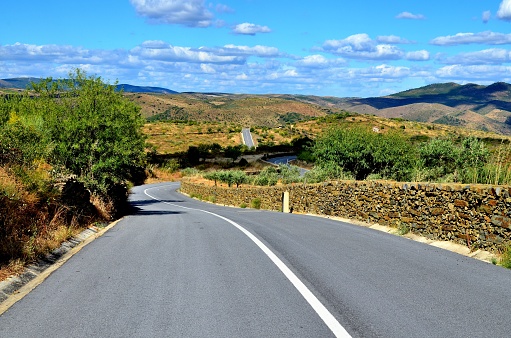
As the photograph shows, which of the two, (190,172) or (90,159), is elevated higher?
(90,159)

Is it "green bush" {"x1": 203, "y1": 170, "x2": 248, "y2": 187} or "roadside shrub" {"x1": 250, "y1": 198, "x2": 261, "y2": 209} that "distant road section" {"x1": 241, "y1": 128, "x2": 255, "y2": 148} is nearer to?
"green bush" {"x1": 203, "y1": 170, "x2": 248, "y2": 187}

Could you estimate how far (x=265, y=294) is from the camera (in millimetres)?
7000

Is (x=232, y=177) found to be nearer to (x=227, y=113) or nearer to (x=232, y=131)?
(x=232, y=131)

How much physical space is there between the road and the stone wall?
36.4 inches

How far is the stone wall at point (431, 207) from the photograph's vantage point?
34.2ft

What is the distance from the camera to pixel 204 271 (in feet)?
28.0

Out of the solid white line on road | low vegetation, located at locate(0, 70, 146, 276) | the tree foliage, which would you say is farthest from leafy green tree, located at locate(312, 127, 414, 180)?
the solid white line on road

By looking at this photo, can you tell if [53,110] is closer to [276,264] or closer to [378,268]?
[276,264]

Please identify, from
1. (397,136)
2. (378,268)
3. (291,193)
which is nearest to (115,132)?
(291,193)

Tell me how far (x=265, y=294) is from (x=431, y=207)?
722 cm

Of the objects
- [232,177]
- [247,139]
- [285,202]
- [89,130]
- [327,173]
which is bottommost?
[247,139]

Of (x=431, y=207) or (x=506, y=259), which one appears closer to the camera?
(x=506, y=259)

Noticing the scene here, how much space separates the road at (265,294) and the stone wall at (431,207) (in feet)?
3.03

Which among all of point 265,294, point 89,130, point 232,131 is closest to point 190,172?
point 232,131
